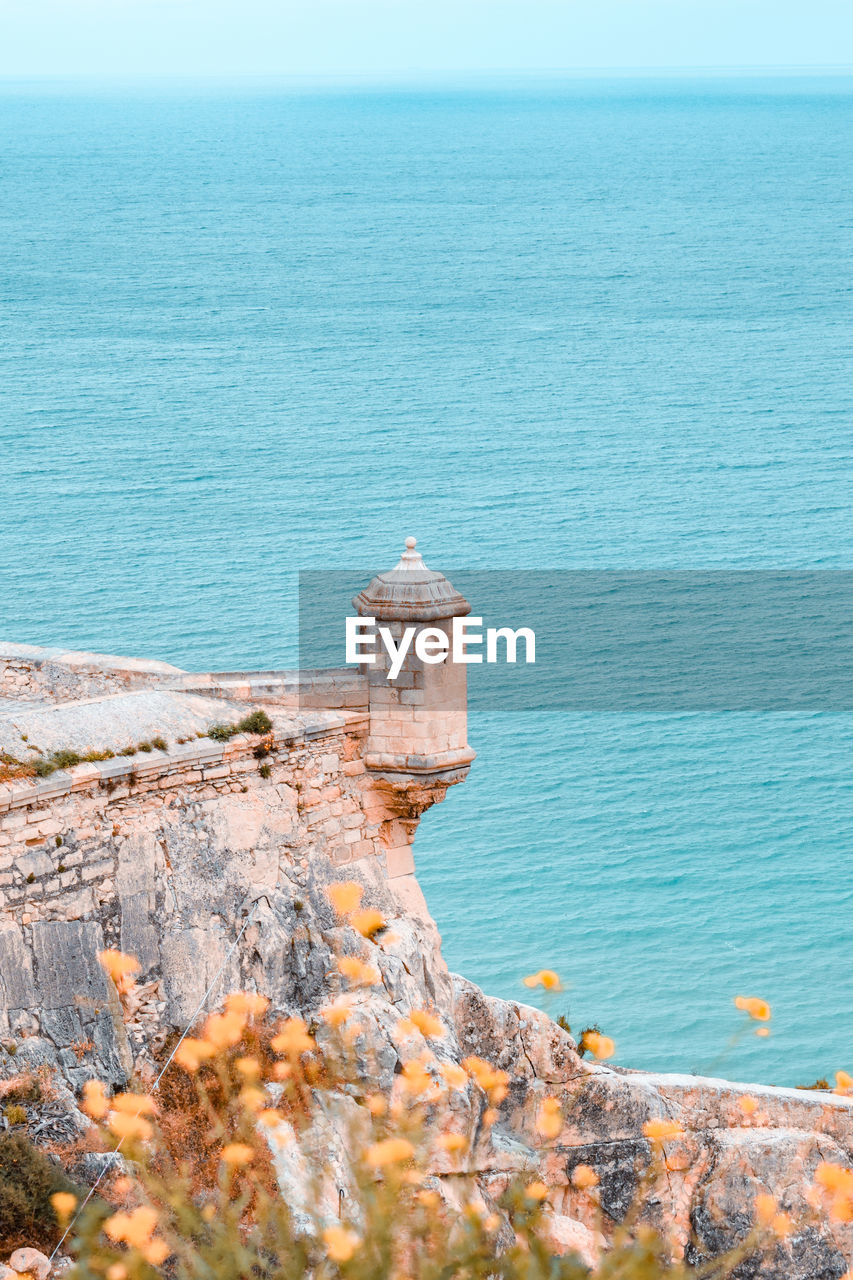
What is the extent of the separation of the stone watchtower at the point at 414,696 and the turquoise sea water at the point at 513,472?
2392 cm

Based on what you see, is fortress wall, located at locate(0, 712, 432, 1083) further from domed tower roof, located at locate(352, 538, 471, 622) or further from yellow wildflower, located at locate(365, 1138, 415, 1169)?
yellow wildflower, located at locate(365, 1138, 415, 1169)

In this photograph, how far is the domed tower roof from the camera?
755 inches

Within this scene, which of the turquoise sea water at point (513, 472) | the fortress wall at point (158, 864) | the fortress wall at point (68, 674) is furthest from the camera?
the turquoise sea water at point (513, 472)

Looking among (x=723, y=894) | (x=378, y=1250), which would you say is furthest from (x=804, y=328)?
(x=378, y=1250)

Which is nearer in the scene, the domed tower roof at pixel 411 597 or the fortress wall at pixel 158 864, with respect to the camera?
the fortress wall at pixel 158 864

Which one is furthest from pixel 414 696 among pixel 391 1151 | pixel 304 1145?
pixel 391 1151

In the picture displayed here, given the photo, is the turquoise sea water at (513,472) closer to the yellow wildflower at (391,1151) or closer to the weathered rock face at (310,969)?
the weathered rock face at (310,969)

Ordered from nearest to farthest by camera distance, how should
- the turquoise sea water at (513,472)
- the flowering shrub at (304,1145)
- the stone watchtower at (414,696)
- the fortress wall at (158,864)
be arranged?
1. the flowering shrub at (304,1145)
2. the fortress wall at (158,864)
3. the stone watchtower at (414,696)
4. the turquoise sea water at (513,472)

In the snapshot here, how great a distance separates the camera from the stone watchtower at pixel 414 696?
19.3 meters

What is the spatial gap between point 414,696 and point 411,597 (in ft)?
3.63

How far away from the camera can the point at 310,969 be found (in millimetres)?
19016

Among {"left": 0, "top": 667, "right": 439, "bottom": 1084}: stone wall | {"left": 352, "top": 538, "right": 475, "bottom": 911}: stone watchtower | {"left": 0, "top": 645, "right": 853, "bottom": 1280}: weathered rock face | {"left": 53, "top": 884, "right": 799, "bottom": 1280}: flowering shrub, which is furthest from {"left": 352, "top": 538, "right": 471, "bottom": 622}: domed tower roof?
{"left": 53, "top": 884, "right": 799, "bottom": 1280}: flowering shrub
